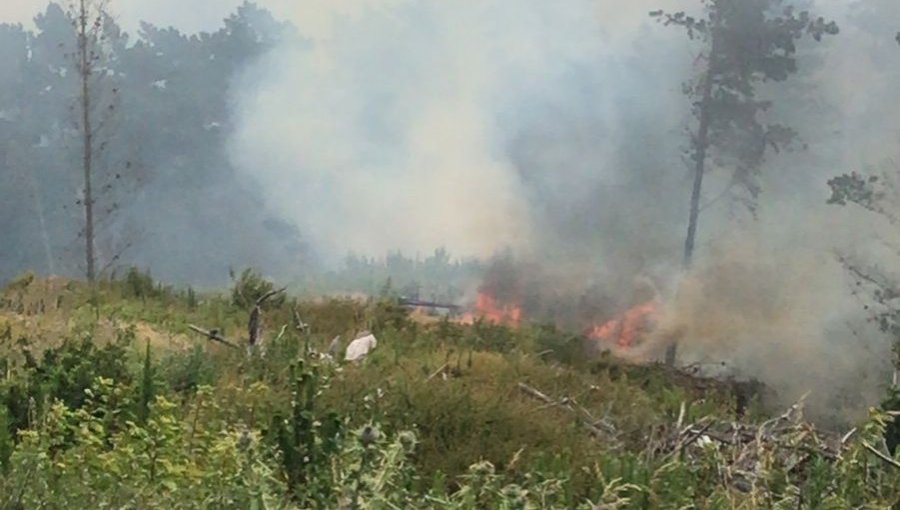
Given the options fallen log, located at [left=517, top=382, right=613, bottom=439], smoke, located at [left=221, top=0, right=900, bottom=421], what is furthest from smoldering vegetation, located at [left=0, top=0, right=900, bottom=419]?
fallen log, located at [left=517, top=382, right=613, bottom=439]

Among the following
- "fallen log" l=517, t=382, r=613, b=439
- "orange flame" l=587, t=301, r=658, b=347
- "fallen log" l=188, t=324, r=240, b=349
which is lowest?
"orange flame" l=587, t=301, r=658, b=347

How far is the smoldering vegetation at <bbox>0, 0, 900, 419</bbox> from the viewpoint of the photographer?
18.9 m

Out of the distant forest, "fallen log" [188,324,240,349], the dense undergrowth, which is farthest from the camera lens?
the distant forest

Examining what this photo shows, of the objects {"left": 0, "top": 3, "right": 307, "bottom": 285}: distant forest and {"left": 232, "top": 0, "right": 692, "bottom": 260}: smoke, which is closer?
{"left": 232, "top": 0, "right": 692, "bottom": 260}: smoke

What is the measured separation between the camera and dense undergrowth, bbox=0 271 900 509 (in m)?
3.35

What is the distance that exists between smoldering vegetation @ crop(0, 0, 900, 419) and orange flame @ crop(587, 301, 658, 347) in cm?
28

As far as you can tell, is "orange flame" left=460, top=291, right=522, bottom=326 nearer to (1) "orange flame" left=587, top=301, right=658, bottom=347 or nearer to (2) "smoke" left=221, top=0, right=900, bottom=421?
(2) "smoke" left=221, top=0, right=900, bottom=421

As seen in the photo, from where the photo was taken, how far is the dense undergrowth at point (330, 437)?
3348 millimetres

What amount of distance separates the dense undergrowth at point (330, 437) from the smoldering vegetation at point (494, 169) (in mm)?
9227

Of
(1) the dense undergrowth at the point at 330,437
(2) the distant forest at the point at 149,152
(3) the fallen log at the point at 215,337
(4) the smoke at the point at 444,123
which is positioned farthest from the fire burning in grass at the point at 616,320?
(2) the distant forest at the point at 149,152

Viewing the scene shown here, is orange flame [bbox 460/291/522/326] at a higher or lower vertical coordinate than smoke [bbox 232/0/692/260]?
lower

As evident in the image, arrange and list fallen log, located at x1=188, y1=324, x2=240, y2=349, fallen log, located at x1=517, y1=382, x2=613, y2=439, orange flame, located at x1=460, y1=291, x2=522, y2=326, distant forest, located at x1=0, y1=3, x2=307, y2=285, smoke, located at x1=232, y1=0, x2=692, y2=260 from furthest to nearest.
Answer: distant forest, located at x1=0, y1=3, x2=307, y2=285
smoke, located at x1=232, y1=0, x2=692, y2=260
orange flame, located at x1=460, y1=291, x2=522, y2=326
fallen log, located at x1=188, y1=324, x2=240, y2=349
fallen log, located at x1=517, y1=382, x2=613, y2=439

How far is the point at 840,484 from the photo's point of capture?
405 centimetres

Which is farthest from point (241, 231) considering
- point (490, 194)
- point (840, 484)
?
point (840, 484)
